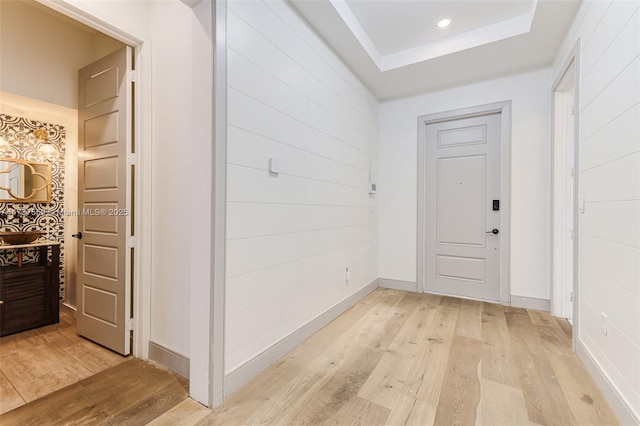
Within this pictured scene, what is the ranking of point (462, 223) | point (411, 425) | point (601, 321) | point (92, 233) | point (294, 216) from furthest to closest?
point (462, 223) < point (92, 233) < point (294, 216) < point (601, 321) < point (411, 425)

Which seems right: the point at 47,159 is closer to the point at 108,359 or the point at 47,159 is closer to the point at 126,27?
the point at 126,27

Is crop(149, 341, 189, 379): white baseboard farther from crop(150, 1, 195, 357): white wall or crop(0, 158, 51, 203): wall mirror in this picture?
crop(0, 158, 51, 203): wall mirror

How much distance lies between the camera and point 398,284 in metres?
4.04

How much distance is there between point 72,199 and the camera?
3.36m

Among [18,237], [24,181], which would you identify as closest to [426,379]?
[18,237]

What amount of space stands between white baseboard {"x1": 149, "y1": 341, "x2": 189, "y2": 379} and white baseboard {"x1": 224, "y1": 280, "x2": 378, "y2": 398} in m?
0.44

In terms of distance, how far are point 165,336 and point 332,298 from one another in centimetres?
152

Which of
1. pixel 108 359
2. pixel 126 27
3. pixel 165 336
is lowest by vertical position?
pixel 108 359

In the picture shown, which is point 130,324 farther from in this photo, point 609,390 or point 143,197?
point 609,390

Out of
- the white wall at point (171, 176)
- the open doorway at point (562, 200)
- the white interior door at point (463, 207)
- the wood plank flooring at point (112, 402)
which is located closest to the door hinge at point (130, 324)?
the white wall at point (171, 176)

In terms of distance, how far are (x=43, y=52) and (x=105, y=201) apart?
1.60 metres

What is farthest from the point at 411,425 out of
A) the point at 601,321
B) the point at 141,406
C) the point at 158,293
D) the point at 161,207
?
the point at 161,207

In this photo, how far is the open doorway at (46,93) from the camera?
82.0 inches

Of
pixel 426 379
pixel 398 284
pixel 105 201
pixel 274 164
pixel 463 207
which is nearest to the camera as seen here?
pixel 426 379
